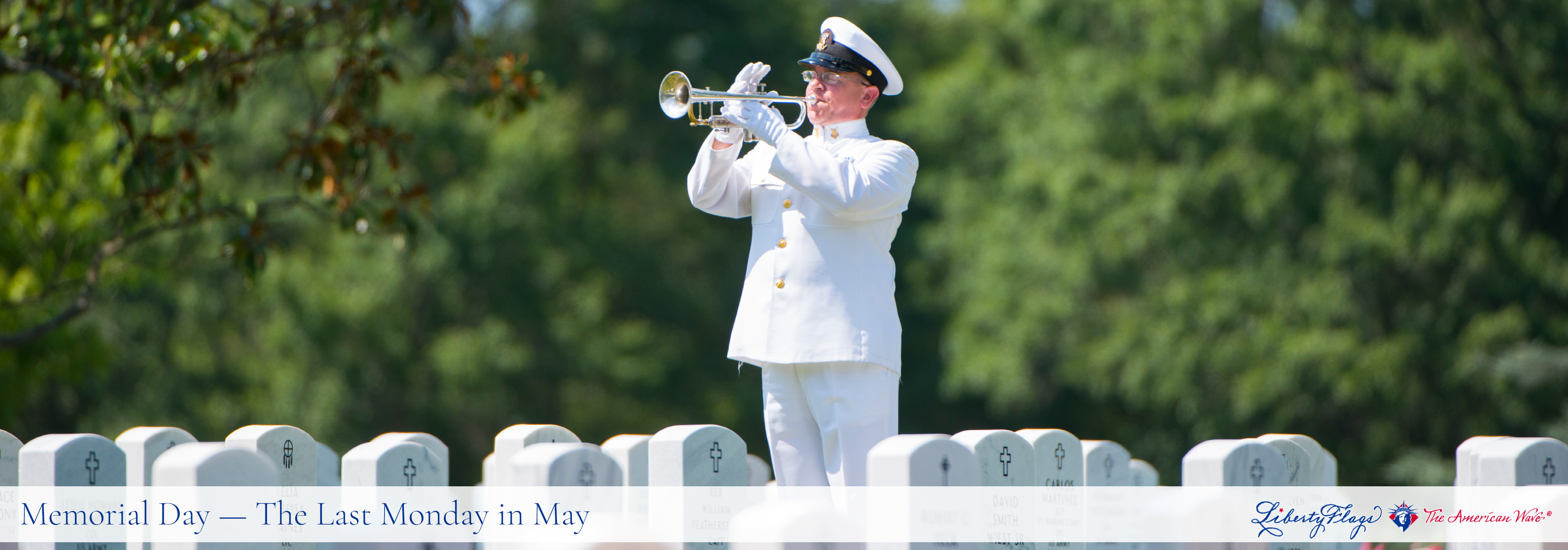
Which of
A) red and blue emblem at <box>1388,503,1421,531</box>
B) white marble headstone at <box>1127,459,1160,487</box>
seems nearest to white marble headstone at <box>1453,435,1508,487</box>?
red and blue emblem at <box>1388,503,1421,531</box>

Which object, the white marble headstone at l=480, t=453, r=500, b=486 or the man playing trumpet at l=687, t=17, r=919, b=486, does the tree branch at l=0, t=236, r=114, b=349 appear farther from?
the man playing trumpet at l=687, t=17, r=919, b=486

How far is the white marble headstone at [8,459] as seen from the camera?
11.5ft

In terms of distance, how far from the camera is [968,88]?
17641 millimetres

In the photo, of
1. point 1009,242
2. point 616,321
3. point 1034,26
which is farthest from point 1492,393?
point 616,321

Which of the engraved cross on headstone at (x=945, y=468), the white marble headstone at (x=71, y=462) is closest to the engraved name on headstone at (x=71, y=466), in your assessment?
the white marble headstone at (x=71, y=462)

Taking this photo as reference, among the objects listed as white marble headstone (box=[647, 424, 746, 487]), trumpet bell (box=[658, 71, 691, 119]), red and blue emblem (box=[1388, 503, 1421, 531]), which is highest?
trumpet bell (box=[658, 71, 691, 119])

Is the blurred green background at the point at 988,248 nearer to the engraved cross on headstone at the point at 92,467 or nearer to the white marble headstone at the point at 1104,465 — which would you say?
the engraved cross on headstone at the point at 92,467

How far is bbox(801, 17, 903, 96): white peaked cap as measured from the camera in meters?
3.86

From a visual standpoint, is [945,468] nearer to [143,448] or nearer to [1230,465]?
[1230,465]

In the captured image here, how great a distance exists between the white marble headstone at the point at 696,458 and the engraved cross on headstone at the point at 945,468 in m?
0.52

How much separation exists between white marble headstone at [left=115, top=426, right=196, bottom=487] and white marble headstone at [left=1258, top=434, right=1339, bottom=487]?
2.87m

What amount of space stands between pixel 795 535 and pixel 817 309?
115 centimetres

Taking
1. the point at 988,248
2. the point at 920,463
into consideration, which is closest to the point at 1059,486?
the point at 920,463

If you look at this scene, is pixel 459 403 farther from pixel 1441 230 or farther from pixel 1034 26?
pixel 1441 230
